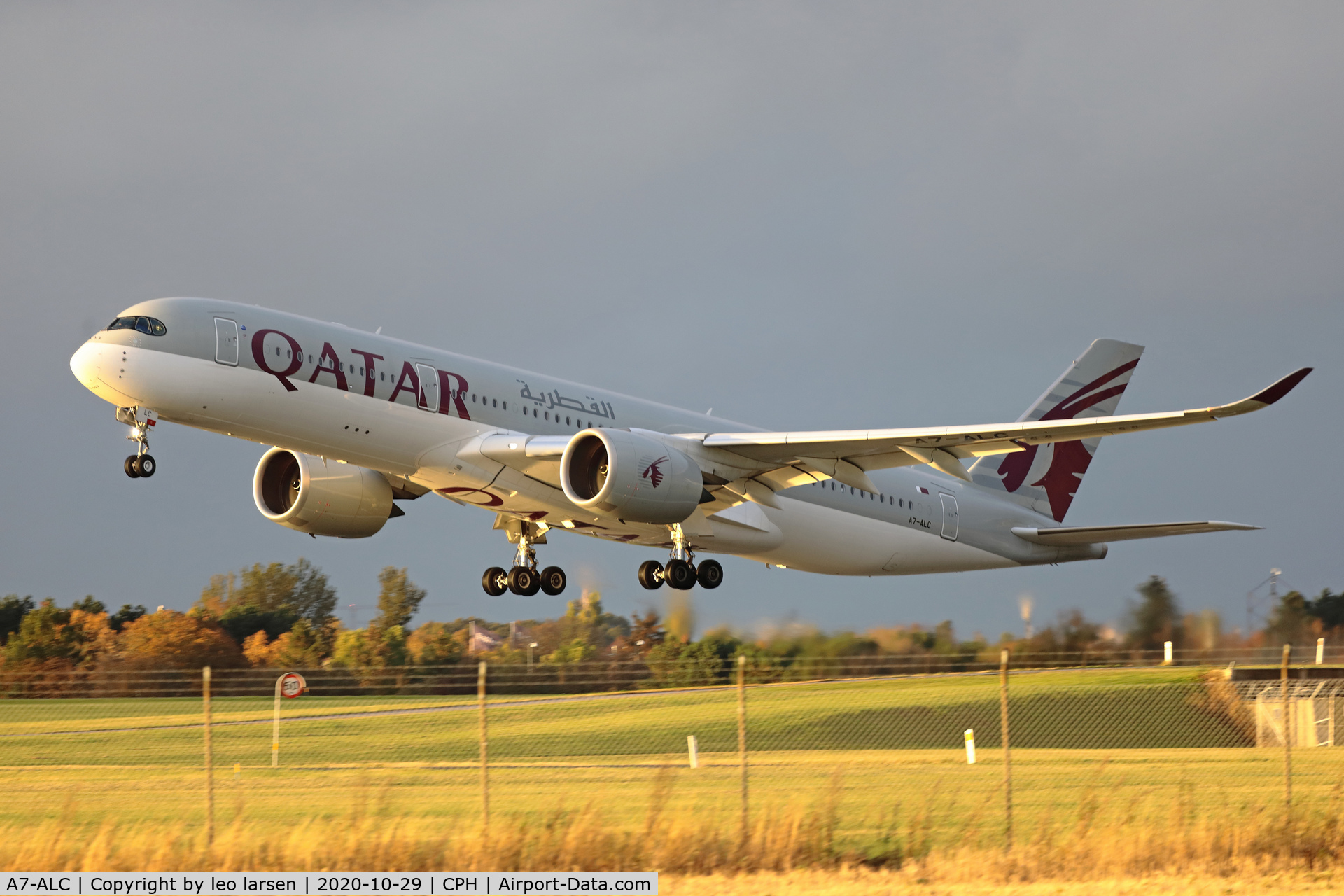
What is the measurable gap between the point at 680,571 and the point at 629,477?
4.82 metres

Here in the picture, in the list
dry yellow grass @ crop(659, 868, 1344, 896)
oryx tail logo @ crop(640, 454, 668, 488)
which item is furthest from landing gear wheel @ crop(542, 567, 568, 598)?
dry yellow grass @ crop(659, 868, 1344, 896)

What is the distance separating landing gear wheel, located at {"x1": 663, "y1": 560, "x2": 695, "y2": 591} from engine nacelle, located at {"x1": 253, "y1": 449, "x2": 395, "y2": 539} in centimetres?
671

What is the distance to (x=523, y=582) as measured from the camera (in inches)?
1126

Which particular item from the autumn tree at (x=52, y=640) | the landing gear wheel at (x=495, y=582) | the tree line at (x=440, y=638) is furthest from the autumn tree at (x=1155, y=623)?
the autumn tree at (x=52, y=640)

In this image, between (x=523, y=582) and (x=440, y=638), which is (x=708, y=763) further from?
(x=440, y=638)

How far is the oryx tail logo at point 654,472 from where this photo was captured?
901 inches

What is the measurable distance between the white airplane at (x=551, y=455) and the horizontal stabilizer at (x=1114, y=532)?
6cm

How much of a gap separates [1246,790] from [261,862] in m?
15.0

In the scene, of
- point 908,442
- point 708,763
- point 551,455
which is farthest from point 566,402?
point 708,763

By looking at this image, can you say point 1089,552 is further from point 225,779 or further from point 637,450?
point 225,779

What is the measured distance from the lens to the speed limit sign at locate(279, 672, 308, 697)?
1704 centimetres

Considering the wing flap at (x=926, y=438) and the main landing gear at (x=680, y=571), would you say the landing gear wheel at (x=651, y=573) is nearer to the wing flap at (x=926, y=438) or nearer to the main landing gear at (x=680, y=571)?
the main landing gear at (x=680, y=571)

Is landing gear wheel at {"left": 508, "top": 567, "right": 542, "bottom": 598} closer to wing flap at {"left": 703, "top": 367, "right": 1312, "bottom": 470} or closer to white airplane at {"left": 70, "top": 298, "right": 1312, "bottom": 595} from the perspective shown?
white airplane at {"left": 70, "top": 298, "right": 1312, "bottom": 595}

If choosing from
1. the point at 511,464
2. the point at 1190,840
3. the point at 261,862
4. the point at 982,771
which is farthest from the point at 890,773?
the point at 261,862
